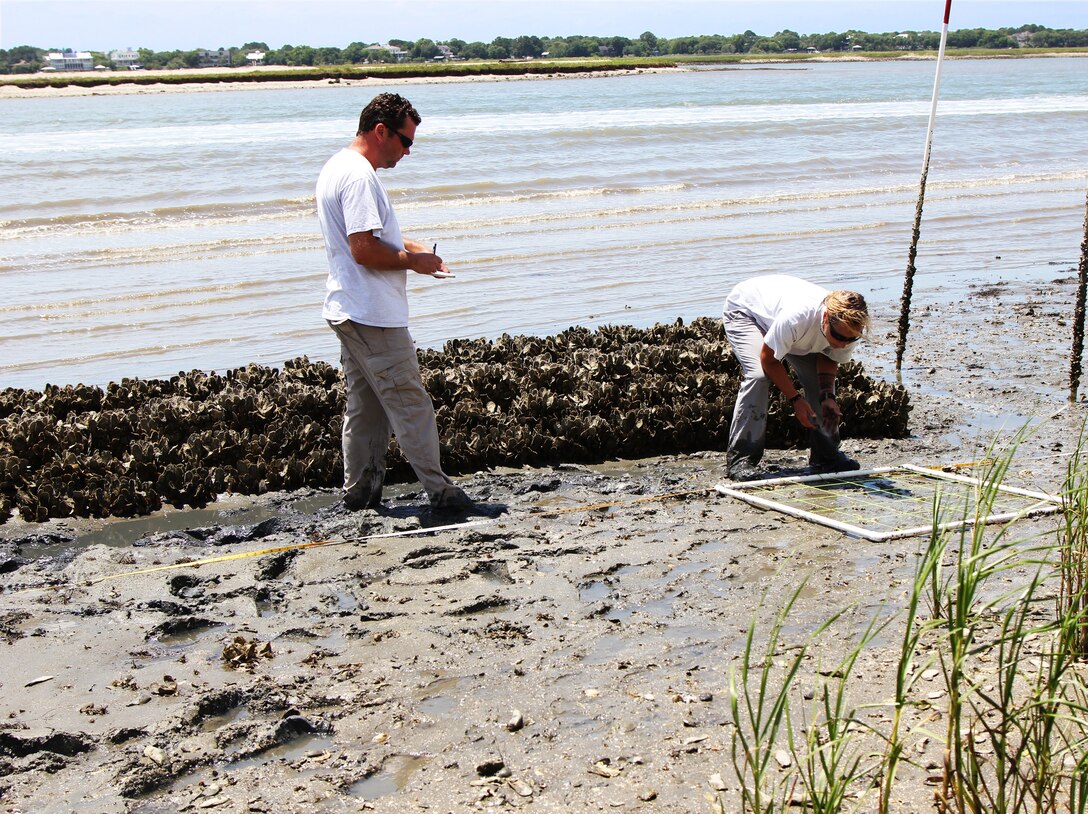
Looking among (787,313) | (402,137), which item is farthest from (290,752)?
(787,313)

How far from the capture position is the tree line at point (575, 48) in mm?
115688

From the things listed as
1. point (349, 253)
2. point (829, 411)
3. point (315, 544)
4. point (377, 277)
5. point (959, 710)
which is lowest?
point (315, 544)

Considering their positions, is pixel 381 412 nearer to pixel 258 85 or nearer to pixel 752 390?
pixel 752 390

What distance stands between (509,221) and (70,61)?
115944mm

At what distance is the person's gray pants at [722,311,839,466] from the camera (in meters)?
7.23

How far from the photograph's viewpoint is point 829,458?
24.5ft

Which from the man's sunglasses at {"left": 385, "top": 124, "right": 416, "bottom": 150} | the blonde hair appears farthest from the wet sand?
the man's sunglasses at {"left": 385, "top": 124, "right": 416, "bottom": 150}

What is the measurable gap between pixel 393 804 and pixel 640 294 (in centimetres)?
1118

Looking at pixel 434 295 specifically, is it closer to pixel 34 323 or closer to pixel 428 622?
pixel 34 323

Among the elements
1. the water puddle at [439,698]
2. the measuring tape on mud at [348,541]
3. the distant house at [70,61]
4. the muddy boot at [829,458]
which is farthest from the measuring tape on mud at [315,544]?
the distant house at [70,61]

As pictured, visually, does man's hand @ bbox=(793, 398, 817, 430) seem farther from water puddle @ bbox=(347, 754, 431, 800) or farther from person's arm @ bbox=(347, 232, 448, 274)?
water puddle @ bbox=(347, 754, 431, 800)

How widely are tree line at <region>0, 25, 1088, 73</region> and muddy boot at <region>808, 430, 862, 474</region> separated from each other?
10554 centimetres

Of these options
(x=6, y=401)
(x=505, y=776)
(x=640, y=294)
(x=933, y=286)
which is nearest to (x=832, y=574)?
(x=505, y=776)

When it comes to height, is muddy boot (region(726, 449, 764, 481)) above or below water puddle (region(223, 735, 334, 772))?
below
